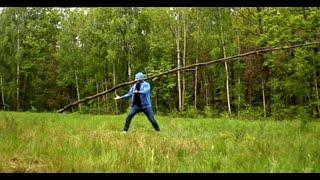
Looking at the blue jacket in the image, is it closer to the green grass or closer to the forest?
the green grass

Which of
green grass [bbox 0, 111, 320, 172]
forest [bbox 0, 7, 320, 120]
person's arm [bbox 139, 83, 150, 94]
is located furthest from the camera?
forest [bbox 0, 7, 320, 120]

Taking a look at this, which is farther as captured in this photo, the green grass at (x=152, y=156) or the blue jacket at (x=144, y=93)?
the blue jacket at (x=144, y=93)

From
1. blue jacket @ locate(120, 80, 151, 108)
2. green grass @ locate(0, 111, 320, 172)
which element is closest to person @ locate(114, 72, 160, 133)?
blue jacket @ locate(120, 80, 151, 108)

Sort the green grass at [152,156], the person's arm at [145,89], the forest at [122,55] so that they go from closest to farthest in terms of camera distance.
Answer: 1. the green grass at [152,156]
2. the person's arm at [145,89]
3. the forest at [122,55]

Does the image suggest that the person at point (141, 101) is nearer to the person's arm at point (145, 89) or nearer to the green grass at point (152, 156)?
the person's arm at point (145, 89)

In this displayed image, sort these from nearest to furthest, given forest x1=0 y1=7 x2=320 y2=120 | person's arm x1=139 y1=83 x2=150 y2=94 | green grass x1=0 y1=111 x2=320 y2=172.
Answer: green grass x1=0 y1=111 x2=320 y2=172, person's arm x1=139 y1=83 x2=150 y2=94, forest x1=0 y1=7 x2=320 y2=120

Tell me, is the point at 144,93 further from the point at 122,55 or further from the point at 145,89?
the point at 122,55

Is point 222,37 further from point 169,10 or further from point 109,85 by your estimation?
point 109,85

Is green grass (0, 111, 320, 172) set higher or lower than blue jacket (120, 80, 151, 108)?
lower

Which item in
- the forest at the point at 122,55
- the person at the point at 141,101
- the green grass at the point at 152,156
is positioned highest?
the forest at the point at 122,55

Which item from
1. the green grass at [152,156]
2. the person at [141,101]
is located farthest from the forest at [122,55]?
the green grass at [152,156]

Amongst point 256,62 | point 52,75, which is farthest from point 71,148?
point 52,75

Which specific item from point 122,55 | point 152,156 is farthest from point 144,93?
point 122,55
